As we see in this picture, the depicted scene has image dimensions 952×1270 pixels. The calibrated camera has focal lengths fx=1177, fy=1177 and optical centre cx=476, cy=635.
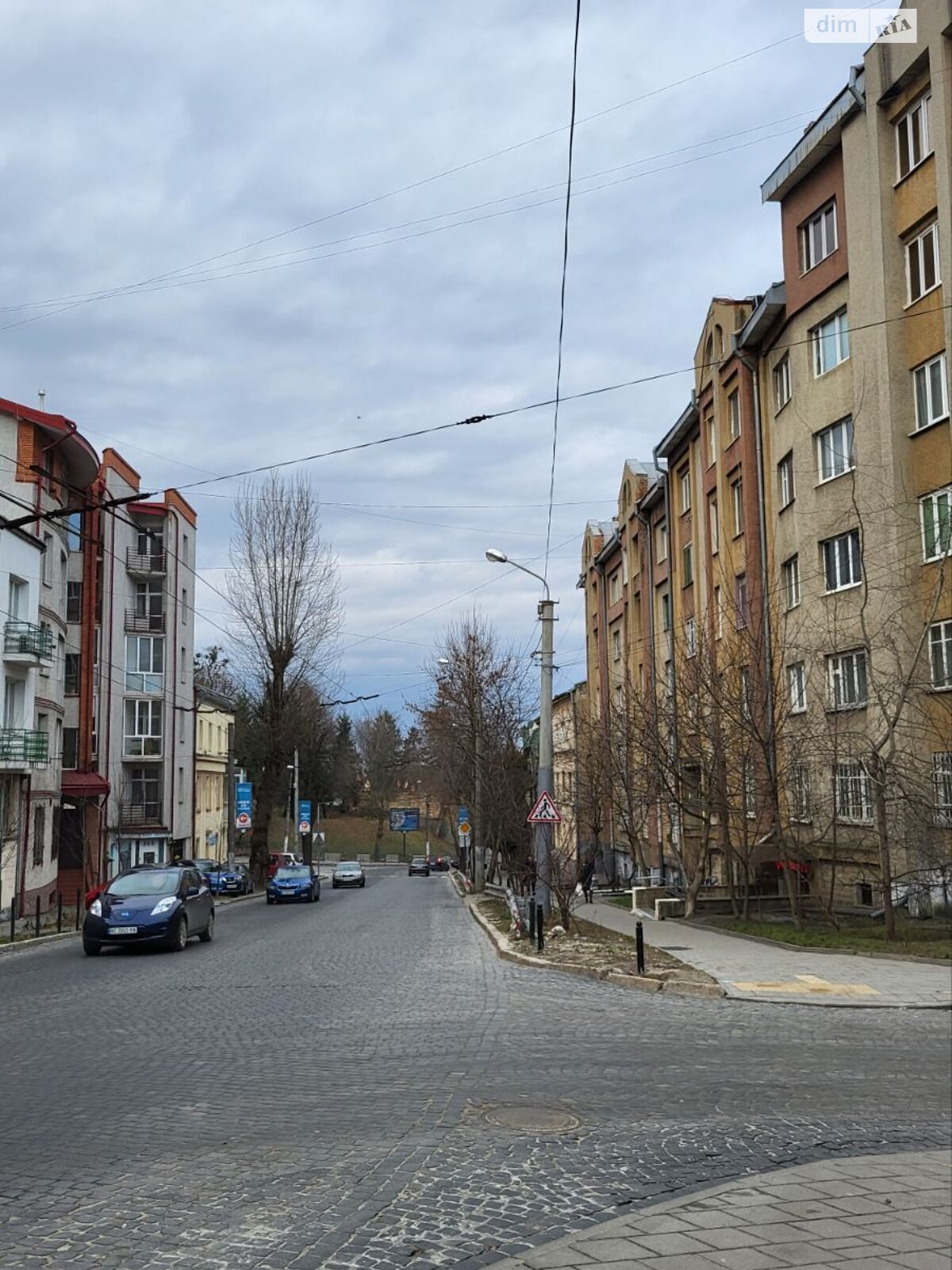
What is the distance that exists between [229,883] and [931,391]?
36082 millimetres

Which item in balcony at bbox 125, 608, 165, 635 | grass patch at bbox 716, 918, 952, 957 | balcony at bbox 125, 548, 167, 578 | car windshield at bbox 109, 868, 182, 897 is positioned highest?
balcony at bbox 125, 548, 167, 578

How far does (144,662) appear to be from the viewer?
56.4m

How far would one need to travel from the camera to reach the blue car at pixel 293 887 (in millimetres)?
42406

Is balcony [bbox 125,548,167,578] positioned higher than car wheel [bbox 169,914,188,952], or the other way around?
balcony [bbox 125,548,167,578]

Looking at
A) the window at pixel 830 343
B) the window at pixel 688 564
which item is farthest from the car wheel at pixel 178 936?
the window at pixel 688 564

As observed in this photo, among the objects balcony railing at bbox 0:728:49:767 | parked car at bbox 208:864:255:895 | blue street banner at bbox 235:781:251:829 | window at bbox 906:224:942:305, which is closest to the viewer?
window at bbox 906:224:942:305

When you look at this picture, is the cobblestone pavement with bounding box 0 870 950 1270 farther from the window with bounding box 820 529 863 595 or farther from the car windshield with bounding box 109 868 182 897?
the window with bounding box 820 529 863 595

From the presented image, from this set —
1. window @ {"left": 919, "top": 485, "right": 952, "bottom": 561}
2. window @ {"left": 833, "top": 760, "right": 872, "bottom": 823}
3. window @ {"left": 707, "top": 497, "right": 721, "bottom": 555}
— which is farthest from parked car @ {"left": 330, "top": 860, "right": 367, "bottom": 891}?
window @ {"left": 919, "top": 485, "right": 952, "bottom": 561}

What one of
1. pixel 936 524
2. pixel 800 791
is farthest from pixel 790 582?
pixel 800 791

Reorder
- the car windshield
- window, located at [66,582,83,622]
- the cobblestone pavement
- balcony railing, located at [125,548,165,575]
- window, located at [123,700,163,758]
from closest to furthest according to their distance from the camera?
1. the cobblestone pavement
2. the car windshield
3. window, located at [66,582,83,622]
4. window, located at [123,700,163,758]
5. balcony railing, located at [125,548,165,575]

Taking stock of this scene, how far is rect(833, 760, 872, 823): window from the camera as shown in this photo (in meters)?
21.5

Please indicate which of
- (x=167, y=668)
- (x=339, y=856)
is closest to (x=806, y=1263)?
(x=167, y=668)

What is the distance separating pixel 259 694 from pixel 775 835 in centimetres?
3036

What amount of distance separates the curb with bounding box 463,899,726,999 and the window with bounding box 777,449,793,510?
13.6 metres
